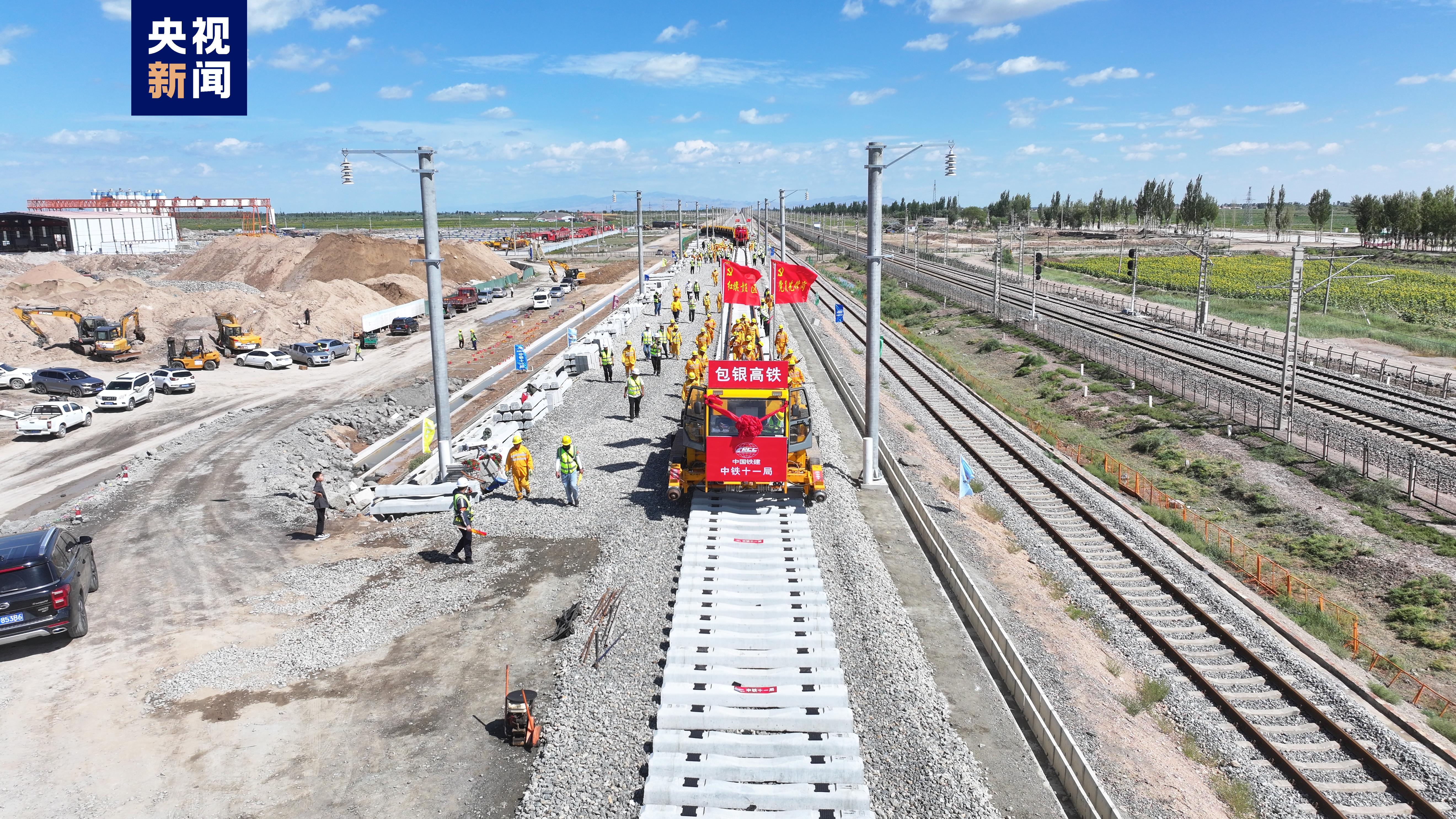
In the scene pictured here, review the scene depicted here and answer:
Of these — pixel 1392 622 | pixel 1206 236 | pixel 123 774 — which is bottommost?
pixel 1392 622

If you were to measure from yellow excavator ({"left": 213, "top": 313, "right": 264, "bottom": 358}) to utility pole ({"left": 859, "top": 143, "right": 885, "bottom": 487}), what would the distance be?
39.4m

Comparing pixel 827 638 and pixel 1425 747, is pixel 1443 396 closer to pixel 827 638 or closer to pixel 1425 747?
pixel 1425 747

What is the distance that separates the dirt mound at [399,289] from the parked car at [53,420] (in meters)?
37.7

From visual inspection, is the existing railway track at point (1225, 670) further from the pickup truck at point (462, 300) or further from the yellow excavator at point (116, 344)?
the pickup truck at point (462, 300)

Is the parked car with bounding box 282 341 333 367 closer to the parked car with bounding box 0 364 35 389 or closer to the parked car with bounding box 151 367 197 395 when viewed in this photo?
the parked car with bounding box 151 367 197 395

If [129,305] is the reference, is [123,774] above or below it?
below

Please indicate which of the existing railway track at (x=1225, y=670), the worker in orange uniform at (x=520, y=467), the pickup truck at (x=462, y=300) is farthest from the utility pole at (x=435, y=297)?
the pickup truck at (x=462, y=300)

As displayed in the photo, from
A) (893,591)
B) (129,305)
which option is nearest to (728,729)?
(893,591)

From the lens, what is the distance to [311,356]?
4506 cm

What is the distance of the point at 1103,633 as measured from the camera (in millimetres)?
15062

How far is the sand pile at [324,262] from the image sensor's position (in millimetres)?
80000

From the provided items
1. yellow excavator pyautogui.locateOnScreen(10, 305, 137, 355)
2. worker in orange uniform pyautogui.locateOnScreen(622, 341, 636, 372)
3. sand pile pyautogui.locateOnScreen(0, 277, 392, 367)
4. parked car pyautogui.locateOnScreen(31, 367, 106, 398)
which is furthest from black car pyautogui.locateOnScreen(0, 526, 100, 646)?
yellow excavator pyautogui.locateOnScreen(10, 305, 137, 355)

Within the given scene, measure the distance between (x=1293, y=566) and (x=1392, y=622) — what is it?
2.92 metres

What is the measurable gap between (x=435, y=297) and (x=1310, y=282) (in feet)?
274
